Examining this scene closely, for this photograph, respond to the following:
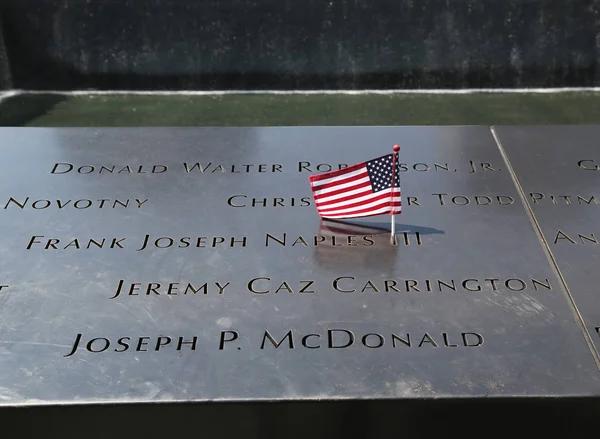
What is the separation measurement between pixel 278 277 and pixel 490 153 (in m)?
1.71

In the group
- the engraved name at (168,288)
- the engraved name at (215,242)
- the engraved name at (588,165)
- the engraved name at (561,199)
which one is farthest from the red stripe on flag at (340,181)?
the engraved name at (588,165)

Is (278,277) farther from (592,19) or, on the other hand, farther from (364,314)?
(592,19)

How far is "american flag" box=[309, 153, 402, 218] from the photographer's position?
11.1ft

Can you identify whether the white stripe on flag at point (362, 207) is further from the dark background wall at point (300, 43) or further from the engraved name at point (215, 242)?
the dark background wall at point (300, 43)

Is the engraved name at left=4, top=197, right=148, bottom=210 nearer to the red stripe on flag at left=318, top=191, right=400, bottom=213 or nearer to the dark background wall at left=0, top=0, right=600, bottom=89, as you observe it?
the red stripe on flag at left=318, top=191, right=400, bottom=213

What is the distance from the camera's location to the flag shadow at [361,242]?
3.19 metres

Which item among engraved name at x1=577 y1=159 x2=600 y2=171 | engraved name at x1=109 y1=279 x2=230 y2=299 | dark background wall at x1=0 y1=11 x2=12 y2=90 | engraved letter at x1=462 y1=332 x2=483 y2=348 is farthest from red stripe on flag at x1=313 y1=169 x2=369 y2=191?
dark background wall at x1=0 y1=11 x2=12 y2=90

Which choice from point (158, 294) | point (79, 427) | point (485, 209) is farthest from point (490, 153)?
point (79, 427)

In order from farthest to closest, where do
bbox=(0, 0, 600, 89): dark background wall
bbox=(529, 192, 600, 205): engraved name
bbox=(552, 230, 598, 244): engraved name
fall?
bbox=(0, 0, 600, 89): dark background wall, bbox=(529, 192, 600, 205): engraved name, bbox=(552, 230, 598, 244): engraved name

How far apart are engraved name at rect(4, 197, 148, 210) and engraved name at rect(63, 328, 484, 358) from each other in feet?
3.52

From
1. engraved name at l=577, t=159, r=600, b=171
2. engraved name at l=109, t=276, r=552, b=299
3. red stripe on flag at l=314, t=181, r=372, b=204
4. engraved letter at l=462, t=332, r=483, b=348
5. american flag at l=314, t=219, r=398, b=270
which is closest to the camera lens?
engraved letter at l=462, t=332, r=483, b=348

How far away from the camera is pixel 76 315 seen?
2865 mm

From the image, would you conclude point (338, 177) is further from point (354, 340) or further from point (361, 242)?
point (354, 340)

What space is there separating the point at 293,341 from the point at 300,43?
259 inches
